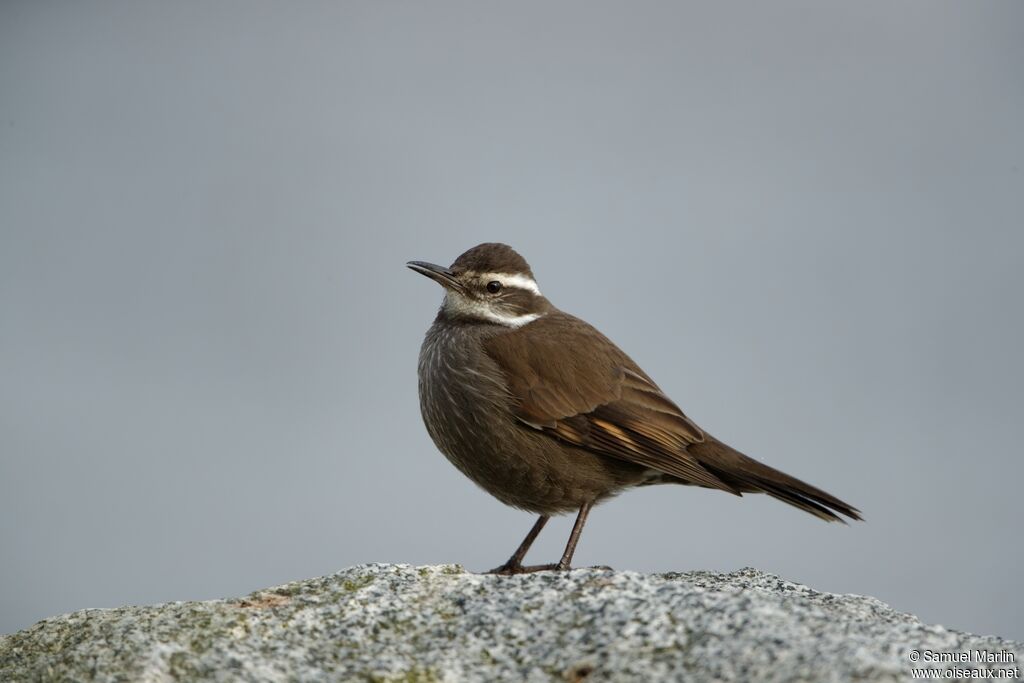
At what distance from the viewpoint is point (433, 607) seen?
14.8 ft

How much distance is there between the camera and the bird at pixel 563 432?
23.8ft

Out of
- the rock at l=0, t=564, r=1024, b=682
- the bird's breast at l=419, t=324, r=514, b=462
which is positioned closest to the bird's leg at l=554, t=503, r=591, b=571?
the bird's breast at l=419, t=324, r=514, b=462

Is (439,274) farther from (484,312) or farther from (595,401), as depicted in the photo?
(595,401)

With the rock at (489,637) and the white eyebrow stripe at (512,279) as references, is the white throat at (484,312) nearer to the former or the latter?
the white eyebrow stripe at (512,279)

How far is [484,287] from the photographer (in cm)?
852

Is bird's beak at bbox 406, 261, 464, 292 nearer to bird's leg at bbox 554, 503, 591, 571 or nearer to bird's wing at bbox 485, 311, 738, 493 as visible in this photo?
bird's wing at bbox 485, 311, 738, 493

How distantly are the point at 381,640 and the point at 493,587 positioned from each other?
661mm

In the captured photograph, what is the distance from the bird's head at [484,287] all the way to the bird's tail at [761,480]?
1.81 m

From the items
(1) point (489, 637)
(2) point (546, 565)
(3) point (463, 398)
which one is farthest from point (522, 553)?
(1) point (489, 637)

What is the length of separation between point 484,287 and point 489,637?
465 centimetres

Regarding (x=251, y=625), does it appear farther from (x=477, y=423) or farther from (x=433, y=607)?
(x=477, y=423)

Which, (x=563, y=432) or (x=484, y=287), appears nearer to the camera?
(x=563, y=432)

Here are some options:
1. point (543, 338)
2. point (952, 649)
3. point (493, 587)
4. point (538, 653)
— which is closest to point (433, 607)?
point (493, 587)

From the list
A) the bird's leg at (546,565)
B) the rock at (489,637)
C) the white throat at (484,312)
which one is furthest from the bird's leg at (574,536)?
the rock at (489,637)
